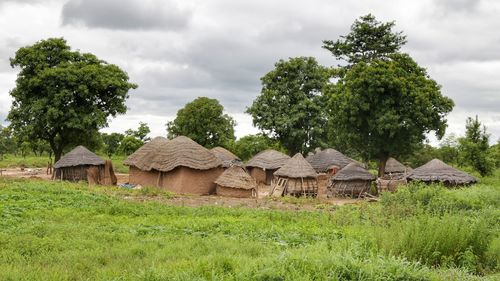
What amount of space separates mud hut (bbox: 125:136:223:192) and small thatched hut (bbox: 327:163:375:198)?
6801mm

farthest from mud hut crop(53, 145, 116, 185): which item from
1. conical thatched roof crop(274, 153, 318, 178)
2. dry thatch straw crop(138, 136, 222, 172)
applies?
conical thatched roof crop(274, 153, 318, 178)

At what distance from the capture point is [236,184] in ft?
86.0

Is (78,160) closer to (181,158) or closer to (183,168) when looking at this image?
(181,158)

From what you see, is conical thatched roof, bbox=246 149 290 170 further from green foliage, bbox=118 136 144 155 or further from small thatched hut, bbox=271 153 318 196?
green foliage, bbox=118 136 144 155

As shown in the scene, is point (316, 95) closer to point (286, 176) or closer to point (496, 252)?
point (286, 176)

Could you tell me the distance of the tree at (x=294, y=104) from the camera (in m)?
39.3

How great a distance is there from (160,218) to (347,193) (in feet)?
54.2

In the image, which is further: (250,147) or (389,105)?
(250,147)

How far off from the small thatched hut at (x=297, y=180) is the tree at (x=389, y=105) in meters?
6.01

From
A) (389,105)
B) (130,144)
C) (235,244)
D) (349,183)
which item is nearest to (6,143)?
(130,144)

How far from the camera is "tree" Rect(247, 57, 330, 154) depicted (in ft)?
129

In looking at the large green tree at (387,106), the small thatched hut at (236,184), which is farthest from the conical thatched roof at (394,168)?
the small thatched hut at (236,184)

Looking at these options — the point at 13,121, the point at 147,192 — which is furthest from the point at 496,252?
the point at 13,121

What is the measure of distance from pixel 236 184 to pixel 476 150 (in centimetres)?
1797
